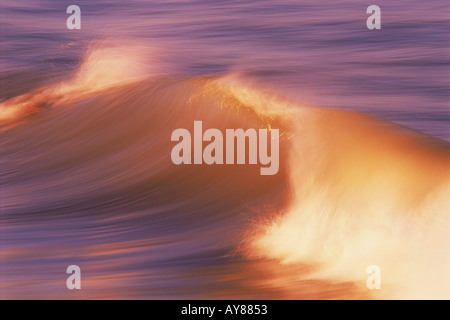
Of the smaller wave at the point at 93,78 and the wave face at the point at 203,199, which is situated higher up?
the smaller wave at the point at 93,78

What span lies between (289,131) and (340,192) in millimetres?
629

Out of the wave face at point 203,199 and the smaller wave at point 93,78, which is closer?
the wave face at point 203,199

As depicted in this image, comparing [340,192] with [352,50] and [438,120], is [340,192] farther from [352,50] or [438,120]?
[352,50]

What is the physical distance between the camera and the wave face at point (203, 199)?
10.6ft

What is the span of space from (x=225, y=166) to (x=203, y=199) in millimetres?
288

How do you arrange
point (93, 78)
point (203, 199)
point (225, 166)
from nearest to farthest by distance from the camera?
point (203, 199) < point (225, 166) < point (93, 78)

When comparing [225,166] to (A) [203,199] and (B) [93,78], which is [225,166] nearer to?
(A) [203,199]

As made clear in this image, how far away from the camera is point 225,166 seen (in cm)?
443

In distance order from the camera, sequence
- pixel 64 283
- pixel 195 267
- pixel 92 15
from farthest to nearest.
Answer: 1. pixel 92 15
2. pixel 195 267
3. pixel 64 283

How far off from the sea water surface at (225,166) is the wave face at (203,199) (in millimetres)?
13

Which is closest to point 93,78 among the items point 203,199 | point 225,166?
point 225,166

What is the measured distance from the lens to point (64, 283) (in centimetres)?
315

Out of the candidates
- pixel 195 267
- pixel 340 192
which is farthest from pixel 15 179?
pixel 340 192

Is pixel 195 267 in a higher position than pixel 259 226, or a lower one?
lower
